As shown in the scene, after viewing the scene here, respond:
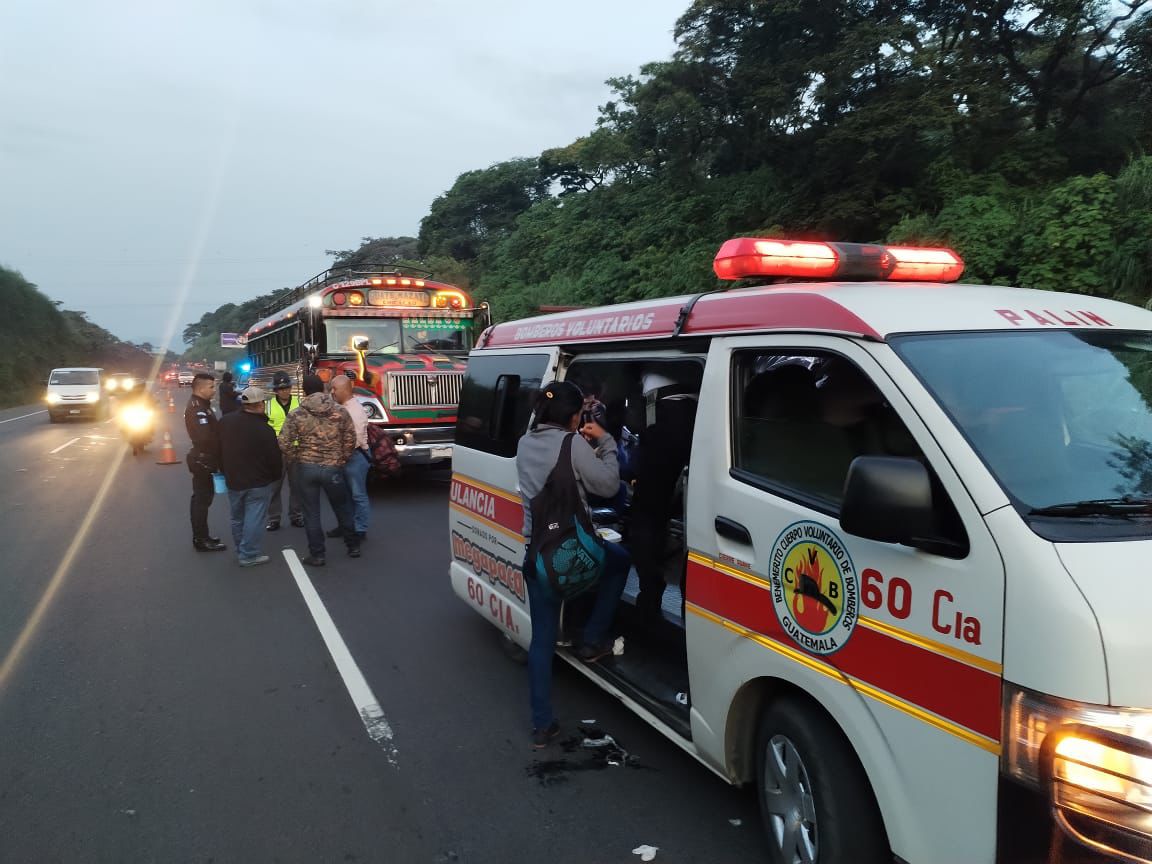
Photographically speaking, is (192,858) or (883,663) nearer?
(883,663)

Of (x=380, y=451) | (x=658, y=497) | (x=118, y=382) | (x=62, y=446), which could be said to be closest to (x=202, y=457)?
(x=380, y=451)

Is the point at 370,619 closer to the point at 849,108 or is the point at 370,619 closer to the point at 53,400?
the point at 849,108

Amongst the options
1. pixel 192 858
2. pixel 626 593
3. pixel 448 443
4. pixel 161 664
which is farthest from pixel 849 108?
pixel 192 858

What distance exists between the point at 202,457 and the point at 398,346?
4833mm

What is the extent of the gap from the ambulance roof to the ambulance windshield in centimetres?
6

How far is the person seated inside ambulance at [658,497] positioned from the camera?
386cm

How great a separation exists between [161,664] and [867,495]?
15.8ft

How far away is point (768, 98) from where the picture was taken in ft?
63.0

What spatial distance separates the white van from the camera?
86.4 feet

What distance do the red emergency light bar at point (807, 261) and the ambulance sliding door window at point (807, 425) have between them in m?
0.45

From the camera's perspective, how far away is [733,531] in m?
2.92

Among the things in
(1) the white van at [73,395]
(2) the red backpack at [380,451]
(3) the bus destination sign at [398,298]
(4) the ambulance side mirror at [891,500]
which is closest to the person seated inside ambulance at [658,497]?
(4) the ambulance side mirror at [891,500]

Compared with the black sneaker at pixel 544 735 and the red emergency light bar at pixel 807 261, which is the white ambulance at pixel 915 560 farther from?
the black sneaker at pixel 544 735

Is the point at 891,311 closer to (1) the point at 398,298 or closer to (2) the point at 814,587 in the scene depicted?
(2) the point at 814,587
